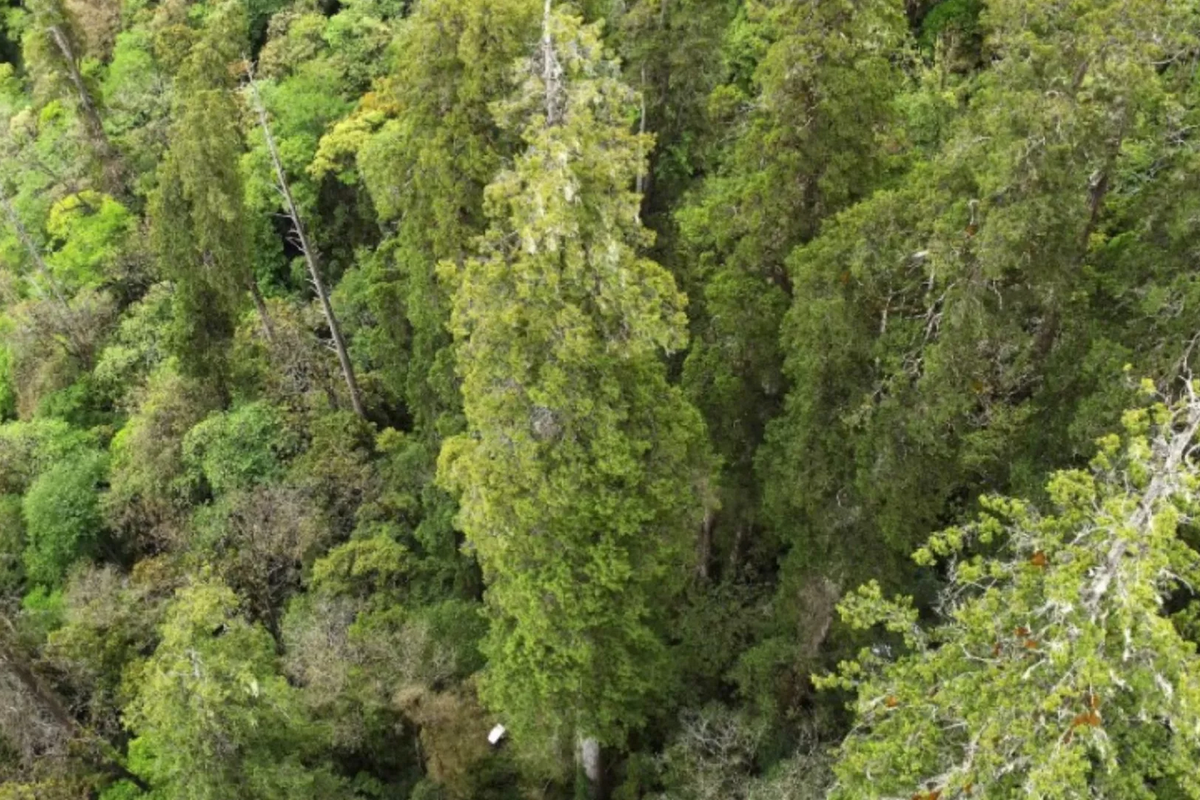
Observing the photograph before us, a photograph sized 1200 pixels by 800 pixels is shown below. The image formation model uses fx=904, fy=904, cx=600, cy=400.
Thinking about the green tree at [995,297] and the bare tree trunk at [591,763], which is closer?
the green tree at [995,297]

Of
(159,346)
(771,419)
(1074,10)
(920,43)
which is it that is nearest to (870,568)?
(771,419)

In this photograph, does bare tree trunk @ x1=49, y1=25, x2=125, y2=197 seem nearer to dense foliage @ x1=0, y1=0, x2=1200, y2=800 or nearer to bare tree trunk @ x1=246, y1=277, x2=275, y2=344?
dense foliage @ x1=0, y1=0, x2=1200, y2=800

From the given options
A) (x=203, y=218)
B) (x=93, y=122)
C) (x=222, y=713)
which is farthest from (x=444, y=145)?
(x=93, y=122)

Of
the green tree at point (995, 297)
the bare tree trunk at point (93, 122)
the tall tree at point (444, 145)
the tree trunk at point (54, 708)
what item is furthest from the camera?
the bare tree trunk at point (93, 122)

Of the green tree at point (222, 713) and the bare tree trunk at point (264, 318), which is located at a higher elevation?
the bare tree trunk at point (264, 318)

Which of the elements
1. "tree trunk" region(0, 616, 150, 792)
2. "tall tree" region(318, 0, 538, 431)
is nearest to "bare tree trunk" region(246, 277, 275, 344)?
"tall tree" region(318, 0, 538, 431)

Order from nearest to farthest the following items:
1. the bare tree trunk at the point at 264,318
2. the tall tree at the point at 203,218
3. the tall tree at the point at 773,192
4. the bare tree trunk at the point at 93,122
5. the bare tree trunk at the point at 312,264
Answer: the tall tree at the point at 773,192
the tall tree at the point at 203,218
the bare tree trunk at the point at 312,264
the bare tree trunk at the point at 264,318
the bare tree trunk at the point at 93,122

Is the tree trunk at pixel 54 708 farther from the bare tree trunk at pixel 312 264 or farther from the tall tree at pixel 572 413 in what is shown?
the tall tree at pixel 572 413

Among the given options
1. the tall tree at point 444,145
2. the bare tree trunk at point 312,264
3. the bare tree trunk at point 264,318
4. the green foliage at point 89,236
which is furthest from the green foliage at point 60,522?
the tall tree at point 444,145
